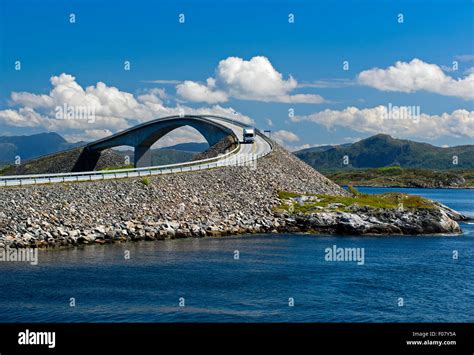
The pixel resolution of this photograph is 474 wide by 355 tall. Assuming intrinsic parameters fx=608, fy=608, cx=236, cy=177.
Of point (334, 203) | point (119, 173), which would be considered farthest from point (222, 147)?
point (119, 173)

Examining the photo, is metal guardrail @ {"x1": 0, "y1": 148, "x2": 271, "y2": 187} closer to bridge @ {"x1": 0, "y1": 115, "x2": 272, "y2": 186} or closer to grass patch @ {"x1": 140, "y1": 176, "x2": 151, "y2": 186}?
bridge @ {"x1": 0, "y1": 115, "x2": 272, "y2": 186}

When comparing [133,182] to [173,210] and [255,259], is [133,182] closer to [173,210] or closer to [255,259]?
[173,210]

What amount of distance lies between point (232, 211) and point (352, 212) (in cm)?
1413

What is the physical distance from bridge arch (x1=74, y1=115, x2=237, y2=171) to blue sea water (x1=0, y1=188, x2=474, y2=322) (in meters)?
57.8

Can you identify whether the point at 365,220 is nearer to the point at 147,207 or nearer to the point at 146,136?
the point at 147,207

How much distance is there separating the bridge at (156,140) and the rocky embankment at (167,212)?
1982 mm

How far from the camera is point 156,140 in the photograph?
5138 inches

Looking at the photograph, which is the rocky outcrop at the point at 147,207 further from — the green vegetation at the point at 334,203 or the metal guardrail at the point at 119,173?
the green vegetation at the point at 334,203

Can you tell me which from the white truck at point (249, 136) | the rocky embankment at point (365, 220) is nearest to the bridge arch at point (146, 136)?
the white truck at point (249, 136)

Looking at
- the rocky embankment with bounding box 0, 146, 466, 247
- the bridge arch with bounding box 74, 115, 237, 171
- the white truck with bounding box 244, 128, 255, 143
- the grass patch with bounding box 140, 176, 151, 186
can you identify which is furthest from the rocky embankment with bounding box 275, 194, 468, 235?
the bridge arch with bounding box 74, 115, 237, 171

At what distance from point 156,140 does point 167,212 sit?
223 ft

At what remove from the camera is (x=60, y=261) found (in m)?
45.7

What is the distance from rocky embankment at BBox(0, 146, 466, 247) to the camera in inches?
2138
